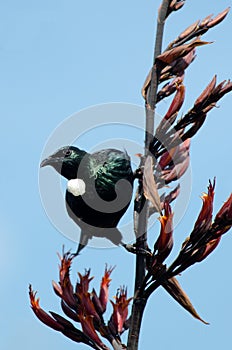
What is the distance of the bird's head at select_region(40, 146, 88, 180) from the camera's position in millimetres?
3838

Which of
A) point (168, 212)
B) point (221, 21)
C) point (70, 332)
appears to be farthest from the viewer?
point (221, 21)

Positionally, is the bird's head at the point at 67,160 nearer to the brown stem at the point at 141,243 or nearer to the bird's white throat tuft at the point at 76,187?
the bird's white throat tuft at the point at 76,187

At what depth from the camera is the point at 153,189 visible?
137 inches

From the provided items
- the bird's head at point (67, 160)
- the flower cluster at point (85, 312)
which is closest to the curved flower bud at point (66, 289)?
the flower cluster at point (85, 312)

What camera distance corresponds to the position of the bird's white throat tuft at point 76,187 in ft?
12.2

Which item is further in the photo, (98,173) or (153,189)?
(98,173)

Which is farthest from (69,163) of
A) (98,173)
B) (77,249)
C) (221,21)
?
(221,21)

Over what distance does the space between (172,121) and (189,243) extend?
62 cm

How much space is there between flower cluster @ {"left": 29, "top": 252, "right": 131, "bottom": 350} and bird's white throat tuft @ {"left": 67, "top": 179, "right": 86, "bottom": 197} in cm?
32

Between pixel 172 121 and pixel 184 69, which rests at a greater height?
pixel 184 69

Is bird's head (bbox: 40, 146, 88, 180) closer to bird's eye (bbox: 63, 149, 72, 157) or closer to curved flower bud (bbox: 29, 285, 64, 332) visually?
bird's eye (bbox: 63, 149, 72, 157)

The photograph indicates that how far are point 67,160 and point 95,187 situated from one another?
0.21 meters

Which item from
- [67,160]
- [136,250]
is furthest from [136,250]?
[67,160]

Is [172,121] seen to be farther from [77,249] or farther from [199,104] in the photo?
[77,249]
